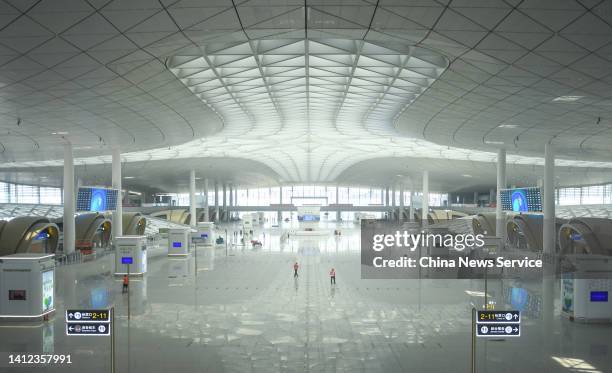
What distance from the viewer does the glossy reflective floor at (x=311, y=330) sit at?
15.0 m

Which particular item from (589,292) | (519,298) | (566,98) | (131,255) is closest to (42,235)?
(131,255)

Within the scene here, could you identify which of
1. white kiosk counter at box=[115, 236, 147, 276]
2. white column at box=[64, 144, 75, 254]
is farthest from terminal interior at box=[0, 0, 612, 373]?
white column at box=[64, 144, 75, 254]

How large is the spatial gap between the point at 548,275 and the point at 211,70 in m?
26.4

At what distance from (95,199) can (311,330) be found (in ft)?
88.4

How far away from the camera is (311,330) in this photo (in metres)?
19.0

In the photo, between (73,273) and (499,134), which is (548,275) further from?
(73,273)

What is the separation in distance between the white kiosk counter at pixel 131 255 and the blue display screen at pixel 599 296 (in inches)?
1072

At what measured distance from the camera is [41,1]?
12.5 m

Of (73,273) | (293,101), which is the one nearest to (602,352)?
(293,101)

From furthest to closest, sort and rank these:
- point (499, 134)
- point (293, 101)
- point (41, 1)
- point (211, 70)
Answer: point (499, 134)
point (293, 101)
point (211, 70)
point (41, 1)

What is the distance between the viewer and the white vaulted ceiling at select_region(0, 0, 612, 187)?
14.3m

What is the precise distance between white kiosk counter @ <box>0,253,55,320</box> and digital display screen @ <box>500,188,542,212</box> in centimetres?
3249

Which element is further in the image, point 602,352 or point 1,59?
point 1,59

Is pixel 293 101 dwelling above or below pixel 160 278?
above
